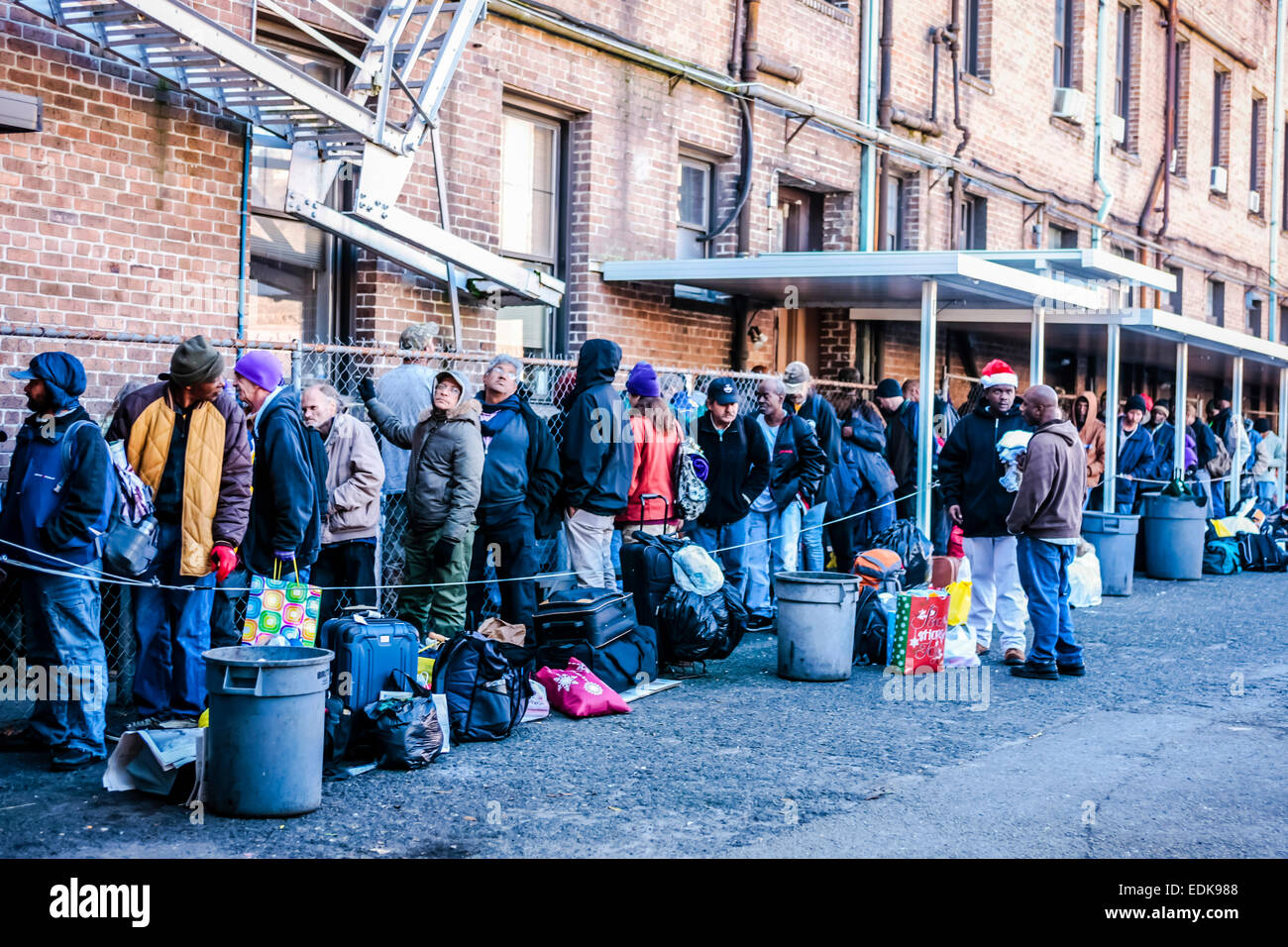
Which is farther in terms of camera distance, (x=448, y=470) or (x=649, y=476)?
(x=649, y=476)

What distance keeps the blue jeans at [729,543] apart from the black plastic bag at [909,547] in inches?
41.4

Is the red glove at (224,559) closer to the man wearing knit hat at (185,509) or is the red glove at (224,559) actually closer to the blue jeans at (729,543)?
the man wearing knit hat at (185,509)

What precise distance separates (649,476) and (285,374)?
259 centimetres

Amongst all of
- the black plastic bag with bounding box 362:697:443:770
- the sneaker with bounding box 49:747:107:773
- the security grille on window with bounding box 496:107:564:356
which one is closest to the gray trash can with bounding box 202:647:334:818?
the black plastic bag with bounding box 362:697:443:770

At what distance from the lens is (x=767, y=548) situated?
1129 cm

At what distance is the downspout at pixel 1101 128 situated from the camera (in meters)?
20.7

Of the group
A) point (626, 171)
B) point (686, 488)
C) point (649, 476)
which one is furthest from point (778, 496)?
point (626, 171)

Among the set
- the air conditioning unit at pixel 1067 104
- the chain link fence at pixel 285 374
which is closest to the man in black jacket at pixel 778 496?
the chain link fence at pixel 285 374

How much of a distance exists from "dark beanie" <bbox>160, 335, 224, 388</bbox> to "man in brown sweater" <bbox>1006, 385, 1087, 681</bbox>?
17.3 ft

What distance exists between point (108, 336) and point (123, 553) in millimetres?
1684

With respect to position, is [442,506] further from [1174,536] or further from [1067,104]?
[1067,104]

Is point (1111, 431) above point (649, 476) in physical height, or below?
above

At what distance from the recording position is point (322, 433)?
8.63m

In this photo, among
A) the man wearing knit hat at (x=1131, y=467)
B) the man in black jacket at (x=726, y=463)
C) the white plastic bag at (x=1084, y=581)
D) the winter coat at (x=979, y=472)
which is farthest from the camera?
the man wearing knit hat at (x=1131, y=467)
